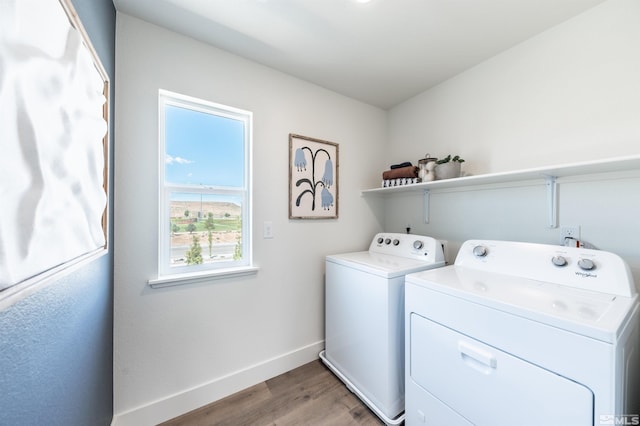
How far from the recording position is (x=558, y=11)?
1.33m

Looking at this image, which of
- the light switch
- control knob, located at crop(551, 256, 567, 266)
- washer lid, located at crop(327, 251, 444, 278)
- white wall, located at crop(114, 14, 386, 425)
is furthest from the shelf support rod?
the light switch

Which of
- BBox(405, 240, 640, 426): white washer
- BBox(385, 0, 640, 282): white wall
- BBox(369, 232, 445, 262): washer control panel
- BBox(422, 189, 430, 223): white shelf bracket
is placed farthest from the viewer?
BBox(422, 189, 430, 223): white shelf bracket

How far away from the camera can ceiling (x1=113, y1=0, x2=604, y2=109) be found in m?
1.30

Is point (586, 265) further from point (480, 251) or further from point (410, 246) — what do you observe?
point (410, 246)

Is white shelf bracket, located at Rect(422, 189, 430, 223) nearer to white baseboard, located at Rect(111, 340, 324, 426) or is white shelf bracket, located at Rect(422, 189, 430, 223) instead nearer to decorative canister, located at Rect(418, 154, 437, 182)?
decorative canister, located at Rect(418, 154, 437, 182)

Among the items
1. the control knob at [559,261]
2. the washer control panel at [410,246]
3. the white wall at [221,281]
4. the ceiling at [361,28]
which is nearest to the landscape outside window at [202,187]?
the white wall at [221,281]

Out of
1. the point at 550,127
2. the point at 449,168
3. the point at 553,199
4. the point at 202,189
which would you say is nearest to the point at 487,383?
the point at 553,199

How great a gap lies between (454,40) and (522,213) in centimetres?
126

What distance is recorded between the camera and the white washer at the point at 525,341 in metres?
0.74

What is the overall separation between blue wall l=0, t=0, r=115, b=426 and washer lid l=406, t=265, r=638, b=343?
1.43 metres

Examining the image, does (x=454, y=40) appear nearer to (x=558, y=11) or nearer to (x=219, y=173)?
(x=558, y=11)

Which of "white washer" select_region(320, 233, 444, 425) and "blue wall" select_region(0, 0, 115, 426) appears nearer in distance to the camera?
"blue wall" select_region(0, 0, 115, 426)

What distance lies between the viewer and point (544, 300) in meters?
0.95

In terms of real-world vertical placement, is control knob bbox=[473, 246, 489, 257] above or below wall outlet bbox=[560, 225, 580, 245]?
below
